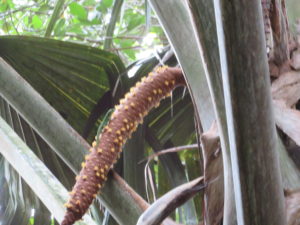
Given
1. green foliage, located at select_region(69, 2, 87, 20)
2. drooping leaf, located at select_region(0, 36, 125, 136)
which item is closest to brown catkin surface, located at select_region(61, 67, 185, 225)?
drooping leaf, located at select_region(0, 36, 125, 136)

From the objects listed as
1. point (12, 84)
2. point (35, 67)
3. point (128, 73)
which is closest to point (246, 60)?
point (12, 84)

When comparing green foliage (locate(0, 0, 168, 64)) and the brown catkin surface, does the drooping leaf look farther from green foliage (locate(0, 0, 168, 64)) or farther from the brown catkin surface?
green foliage (locate(0, 0, 168, 64))

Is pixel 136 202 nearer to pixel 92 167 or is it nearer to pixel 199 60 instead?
pixel 92 167

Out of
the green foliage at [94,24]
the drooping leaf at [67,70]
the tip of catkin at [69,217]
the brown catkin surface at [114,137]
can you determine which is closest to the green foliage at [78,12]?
the green foliage at [94,24]

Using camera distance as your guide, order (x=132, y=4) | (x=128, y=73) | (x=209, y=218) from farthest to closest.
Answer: (x=132, y=4)
(x=128, y=73)
(x=209, y=218)

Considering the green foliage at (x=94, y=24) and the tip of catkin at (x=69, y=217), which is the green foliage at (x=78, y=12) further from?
the tip of catkin at (x=69, y=217)

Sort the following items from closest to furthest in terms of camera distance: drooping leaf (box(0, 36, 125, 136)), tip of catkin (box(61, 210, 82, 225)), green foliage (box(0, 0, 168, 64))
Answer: tip of catkin (box(61, 210, 82, 225)) → drooping leaf (box(0, 36, 125, 136)) → green foliage (box(0, 0, 168, 64))

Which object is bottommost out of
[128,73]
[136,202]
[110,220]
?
[110,220]

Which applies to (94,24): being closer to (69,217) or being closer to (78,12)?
(78,12)

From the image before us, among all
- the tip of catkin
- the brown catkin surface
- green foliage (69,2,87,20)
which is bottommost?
the tip of catkin
